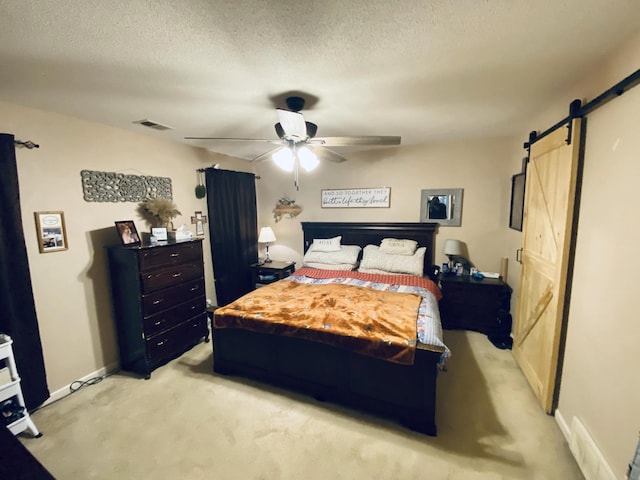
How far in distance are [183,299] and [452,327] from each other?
10.5ft

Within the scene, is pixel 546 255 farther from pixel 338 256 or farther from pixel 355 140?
pixel 338 256

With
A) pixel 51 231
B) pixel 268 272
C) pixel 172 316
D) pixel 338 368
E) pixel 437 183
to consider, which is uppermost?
pixel 437 183

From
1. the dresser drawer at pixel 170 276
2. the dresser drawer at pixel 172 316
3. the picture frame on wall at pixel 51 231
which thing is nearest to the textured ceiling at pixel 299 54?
the picture frame on wall at pixel 51 231

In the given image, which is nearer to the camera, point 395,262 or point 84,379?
point 84,379

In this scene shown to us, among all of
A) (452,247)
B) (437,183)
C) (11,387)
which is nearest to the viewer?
(11,387)

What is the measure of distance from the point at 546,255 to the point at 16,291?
405 centimetres

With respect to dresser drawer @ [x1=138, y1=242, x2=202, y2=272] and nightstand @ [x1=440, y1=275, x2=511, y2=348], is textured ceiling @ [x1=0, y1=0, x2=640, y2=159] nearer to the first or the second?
dresser drawer @ [x1=138, y1=242, x2=202, y2=272]

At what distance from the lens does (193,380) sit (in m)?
2.50

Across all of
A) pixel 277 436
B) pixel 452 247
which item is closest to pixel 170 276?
pixel 277 436

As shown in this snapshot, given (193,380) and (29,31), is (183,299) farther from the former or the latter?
(29,31)

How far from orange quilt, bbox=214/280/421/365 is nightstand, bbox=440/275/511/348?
0.86 metres

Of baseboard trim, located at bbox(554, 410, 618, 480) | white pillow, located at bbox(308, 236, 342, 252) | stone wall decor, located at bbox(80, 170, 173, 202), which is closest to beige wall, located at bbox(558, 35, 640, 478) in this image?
baseboard trim, located at bbox(554, 410, 618, 480)

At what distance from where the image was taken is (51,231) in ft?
7.33

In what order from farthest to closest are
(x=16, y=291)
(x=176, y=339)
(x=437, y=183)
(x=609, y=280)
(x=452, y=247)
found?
1. (x=437, y=183)
2. (x=452, y=247)
3. (x=176, y=339)
4. (x=16, y=291)
5. (x=609, y=280)
